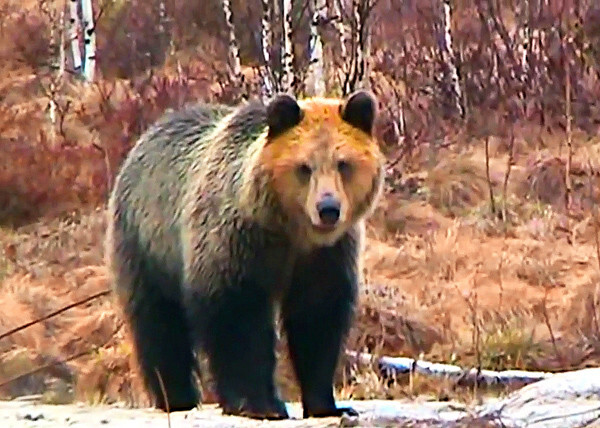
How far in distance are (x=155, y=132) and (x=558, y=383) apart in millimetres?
2860

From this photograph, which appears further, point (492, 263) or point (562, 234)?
point (562, 234)

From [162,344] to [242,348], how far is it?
3.32ft

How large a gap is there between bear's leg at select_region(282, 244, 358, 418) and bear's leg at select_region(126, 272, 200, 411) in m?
0.73

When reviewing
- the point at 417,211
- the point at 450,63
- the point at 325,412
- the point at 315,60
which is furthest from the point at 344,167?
the point at 450,63

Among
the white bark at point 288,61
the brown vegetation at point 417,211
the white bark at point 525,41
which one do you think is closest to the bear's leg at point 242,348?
the brown vegetation at point 417,211

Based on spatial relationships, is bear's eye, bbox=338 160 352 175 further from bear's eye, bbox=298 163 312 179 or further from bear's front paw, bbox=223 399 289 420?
bear's front paw, bbox=223 399 289 420

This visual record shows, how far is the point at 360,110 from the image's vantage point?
539cm

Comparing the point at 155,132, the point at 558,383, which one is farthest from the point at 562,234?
the point at 558,383

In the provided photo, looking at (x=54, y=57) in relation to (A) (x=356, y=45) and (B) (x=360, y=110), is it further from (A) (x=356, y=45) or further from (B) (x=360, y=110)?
(B) (x=360, y=110)

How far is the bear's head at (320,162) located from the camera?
16.9 ft

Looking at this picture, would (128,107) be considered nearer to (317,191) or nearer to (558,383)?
(317,191)

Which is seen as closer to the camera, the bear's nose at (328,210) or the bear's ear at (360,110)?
the bear's nose at (328,210)

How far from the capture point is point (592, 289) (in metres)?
8.40

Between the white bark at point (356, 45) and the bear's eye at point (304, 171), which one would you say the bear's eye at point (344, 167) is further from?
the white bark at point (356, 45)
